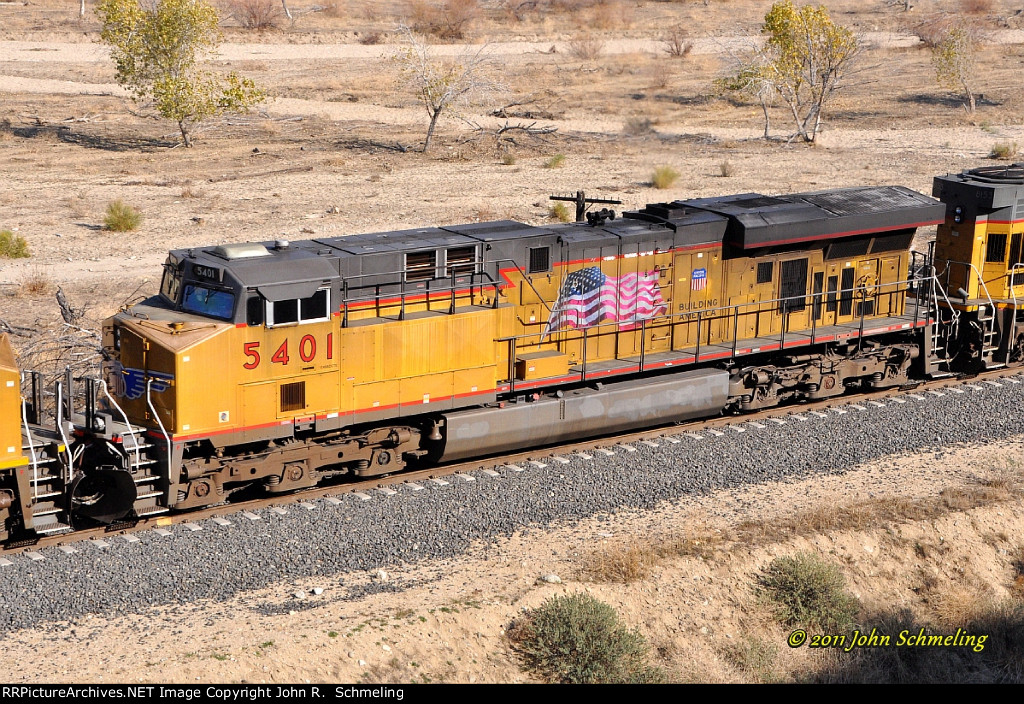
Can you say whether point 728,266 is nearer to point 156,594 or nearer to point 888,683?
point 888,683

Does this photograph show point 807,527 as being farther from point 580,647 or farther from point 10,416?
point 10,416

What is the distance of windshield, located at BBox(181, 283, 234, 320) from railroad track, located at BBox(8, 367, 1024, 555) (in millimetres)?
2627

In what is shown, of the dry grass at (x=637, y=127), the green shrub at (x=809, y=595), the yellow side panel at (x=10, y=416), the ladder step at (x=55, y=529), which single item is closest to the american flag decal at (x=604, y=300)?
the green shrub at (x=809, y=595)

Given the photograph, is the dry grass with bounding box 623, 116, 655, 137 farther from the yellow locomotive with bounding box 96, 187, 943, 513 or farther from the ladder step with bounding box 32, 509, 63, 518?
the ladder step with bounding box 32, 509, 63, 518

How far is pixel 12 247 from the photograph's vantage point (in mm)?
29328

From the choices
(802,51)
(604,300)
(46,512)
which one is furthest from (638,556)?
(802,51)

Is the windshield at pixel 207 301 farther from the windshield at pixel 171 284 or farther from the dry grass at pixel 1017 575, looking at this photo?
the dry grass at pixel 1017 575

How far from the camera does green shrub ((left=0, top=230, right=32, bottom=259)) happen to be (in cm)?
2928

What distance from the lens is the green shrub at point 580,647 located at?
12641 mm

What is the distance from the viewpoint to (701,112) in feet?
178

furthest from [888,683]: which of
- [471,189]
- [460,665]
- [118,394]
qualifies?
[471,189]

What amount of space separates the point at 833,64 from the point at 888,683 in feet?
123

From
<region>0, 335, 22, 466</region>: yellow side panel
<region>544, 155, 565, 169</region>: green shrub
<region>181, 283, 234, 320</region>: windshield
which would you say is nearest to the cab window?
<region>181, 283, 234, 320</region>: windshield

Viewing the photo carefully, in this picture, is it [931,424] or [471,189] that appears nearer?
[931,424]
